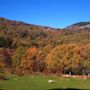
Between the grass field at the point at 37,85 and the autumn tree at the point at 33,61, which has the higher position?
the autumn tree at the point at 33,61

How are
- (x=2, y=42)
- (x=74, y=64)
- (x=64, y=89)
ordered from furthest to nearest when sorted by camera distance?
1. (x=2, y=42)
2. (x=74, y=64)
3. (x=64, y=89)

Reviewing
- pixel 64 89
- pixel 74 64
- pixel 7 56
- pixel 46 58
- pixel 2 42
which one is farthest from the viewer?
pixel 2 42

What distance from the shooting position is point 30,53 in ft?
261

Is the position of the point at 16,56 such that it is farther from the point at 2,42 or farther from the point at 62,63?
the point at 2,42

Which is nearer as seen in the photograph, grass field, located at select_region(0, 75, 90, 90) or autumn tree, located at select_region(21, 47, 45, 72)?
grass field, located at select_region(0, 75, 90, 90)

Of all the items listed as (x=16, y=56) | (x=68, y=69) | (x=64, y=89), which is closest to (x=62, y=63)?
(x=68, y=69)

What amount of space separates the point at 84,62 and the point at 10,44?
81.4 m

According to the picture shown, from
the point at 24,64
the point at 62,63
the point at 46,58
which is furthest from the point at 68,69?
the point at 24,64

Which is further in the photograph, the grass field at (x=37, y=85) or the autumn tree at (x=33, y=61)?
the autumn tree at (x=33, y=61)

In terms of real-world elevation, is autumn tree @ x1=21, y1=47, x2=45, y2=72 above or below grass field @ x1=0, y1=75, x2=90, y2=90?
above

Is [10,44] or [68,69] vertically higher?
[10,44]

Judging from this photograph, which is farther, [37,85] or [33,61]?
[33,61]

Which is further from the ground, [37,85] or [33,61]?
[33,61]

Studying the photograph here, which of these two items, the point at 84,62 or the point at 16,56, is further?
the point at 16,56
